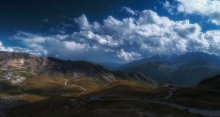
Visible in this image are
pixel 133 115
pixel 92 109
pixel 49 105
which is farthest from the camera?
pixel 49 105

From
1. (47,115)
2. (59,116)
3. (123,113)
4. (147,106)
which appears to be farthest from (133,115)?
(47,115)

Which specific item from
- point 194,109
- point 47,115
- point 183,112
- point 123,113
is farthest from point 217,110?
point 47,115

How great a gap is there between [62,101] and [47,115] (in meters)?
29.0

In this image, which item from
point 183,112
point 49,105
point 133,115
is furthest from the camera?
point 49,105

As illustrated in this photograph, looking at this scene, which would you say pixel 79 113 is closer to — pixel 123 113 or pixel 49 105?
pixel 123 113

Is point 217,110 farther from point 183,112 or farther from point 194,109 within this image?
point 183,112

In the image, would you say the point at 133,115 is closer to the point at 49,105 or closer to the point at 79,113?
the point at 79,113

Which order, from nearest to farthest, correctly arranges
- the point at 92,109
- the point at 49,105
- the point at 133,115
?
the point at 133,115, the point at 92,109, the point at 49,105

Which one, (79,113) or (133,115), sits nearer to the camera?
(133,115)

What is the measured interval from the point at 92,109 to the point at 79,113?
23.8 ft

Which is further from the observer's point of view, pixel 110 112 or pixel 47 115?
pixel 47 115

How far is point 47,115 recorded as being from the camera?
128 meters

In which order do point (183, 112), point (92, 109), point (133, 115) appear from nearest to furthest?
point (133, 115)
point (183, 112)
point (92, 109)

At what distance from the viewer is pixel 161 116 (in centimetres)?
10781
